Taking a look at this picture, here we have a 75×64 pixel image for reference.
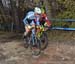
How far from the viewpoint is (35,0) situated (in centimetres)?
1591

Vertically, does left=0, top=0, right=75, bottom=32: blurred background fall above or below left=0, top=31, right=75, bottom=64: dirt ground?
above

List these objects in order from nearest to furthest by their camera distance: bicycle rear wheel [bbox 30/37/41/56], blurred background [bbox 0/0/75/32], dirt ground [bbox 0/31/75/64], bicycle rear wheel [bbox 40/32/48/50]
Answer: dirt ground [bbox 0/31/75/64]
bicycle rear wheel [bbox 30/37/41/56]
bicycle rear wheel [bbox 40/32/48/50]
blurred background [bbox 0/0/75/32]

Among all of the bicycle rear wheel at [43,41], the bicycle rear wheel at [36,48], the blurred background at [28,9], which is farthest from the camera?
the blurred background at [28,9]

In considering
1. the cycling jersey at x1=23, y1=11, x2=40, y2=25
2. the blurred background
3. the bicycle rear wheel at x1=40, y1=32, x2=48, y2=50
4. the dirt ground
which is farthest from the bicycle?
the blurred background

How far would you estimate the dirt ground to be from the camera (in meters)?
11.2

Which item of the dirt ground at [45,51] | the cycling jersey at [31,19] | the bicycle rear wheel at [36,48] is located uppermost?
the cycling jersey at [31,19]

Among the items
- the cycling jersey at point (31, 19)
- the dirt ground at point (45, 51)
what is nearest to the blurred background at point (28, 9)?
the dirt ground at point (45, 51)

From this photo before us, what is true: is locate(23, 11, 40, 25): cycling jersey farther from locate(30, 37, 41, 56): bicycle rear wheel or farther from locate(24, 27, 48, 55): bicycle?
locate(30, 37, 41, 56): bicycle rear wheel

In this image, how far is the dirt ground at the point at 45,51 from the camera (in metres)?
11.2

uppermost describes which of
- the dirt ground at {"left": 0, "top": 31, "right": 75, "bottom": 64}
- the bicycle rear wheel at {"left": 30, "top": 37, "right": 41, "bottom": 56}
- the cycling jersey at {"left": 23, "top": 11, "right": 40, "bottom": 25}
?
the cycling jersey at {"left": 23, "top": 11, "right": 40, "bottom": 25}

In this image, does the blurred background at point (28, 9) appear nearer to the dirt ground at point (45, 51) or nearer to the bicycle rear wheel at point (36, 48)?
the dirt ground at point (45, 51)

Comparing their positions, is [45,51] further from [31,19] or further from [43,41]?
[31,19]

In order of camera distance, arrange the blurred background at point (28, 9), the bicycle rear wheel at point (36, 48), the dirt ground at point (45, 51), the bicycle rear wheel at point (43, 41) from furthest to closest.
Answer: the blurred background at point (28, 9), the bicycle rear wheel at point (43, 41), the bicycle rear wheel at point (36, 48), the dirt ground at point (45, 51)

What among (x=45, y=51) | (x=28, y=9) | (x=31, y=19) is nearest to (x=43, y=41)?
(x=45, y=51)
